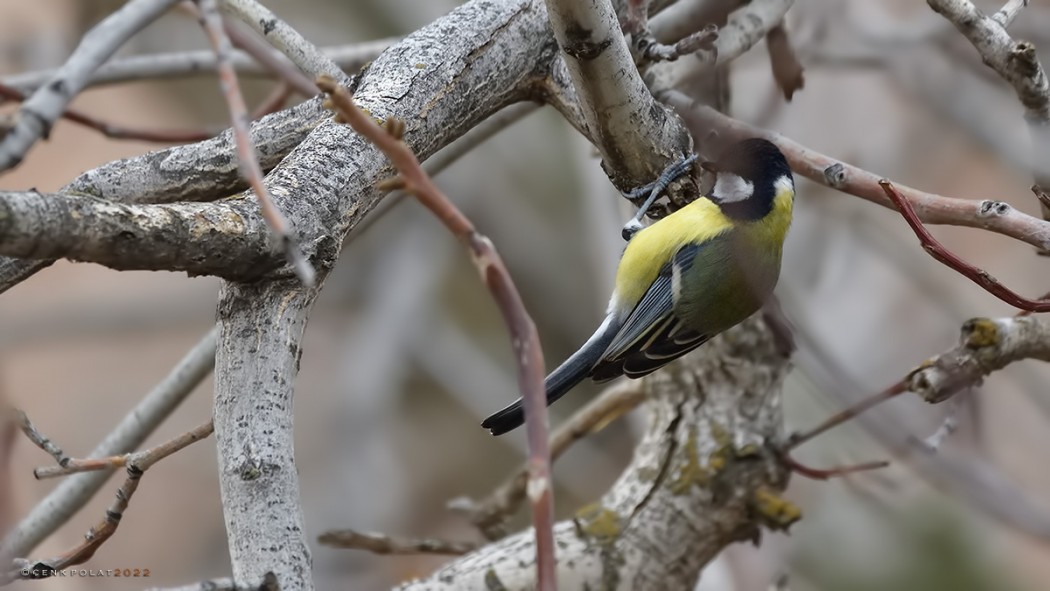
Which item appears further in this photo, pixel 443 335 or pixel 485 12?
pixel 443 335

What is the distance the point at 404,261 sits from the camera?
6105mm

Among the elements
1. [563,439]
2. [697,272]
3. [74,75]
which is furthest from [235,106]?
[563,439]

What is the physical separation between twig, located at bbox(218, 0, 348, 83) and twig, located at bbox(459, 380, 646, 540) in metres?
1.04

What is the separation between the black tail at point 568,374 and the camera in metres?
1.75

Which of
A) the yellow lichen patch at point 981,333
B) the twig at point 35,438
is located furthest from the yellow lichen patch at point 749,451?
the twig at point 35,438

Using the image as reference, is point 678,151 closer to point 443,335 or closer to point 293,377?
point 293,377

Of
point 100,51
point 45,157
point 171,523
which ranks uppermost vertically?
point 45,157

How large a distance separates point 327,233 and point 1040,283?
571 centimetres

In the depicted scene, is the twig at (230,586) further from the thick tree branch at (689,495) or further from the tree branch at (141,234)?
the thick tree branch at (689,495)

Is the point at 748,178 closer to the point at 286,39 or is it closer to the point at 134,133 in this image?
the point at 286,39

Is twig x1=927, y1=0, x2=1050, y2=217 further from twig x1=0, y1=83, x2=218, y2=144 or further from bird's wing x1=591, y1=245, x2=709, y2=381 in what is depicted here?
A: twig x1=0, y1=83, x2=218, y2=144

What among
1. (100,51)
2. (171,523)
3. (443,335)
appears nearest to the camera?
(100,51)

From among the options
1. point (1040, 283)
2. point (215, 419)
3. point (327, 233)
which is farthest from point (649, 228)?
point (1040, 283)

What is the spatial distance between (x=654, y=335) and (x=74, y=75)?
1426 mm
